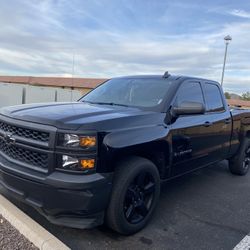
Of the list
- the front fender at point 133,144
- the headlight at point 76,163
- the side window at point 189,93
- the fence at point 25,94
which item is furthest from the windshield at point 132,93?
the fence at point 25,94

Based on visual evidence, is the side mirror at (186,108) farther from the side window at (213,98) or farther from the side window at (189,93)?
the side window at (213,98)

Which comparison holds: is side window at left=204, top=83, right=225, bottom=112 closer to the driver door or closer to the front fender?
the driver door

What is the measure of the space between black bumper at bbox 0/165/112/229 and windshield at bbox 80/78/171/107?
59.5 inches

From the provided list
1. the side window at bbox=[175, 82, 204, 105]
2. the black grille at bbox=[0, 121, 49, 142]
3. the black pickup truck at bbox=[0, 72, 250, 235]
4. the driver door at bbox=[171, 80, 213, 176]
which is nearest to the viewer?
the black pickup truck at bbox=[0, 72, 250, 235]

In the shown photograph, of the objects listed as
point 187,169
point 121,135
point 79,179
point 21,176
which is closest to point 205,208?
point 187,169

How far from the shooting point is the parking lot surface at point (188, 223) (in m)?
3.48

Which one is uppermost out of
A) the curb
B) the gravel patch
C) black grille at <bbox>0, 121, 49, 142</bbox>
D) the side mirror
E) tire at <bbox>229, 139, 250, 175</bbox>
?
the side mirror

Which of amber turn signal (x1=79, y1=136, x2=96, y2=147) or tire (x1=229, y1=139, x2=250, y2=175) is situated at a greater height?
amber turn signal (x1=79, y1=136, x2=96, y2=147)

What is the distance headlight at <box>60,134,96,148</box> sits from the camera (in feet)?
10.1

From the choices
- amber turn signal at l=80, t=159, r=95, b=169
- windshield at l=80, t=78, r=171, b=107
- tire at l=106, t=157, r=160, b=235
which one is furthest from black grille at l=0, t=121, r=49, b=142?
windshield at l=80, t=78, r=171, b=107

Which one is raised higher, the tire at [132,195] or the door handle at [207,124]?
the door handle at [207,124]

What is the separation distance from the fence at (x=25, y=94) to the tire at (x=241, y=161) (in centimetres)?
1158

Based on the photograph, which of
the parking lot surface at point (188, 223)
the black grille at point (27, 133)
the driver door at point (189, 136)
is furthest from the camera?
the driver door at point (189, 136)

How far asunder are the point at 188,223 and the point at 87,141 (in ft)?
6.15
